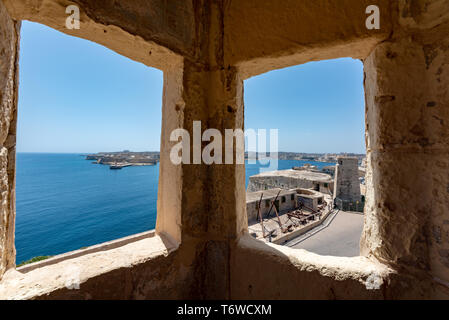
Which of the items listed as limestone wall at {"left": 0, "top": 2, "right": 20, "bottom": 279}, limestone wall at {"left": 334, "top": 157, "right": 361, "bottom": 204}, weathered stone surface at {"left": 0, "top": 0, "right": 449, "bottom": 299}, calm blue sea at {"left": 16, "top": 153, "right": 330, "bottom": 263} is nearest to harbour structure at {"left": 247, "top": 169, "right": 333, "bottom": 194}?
limestone wall at {"left": 334, "top": 157, "right": 361, "bottom": 204}

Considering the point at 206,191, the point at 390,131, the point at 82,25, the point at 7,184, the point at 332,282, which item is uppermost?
the point at 82,25

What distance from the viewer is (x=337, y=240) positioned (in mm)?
10977

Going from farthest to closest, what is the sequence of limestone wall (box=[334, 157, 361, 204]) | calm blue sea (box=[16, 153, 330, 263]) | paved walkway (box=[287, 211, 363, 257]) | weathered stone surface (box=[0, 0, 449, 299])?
calm blue sea (box=[16, 153, 330, 263]), limestone wall (box=[334, 157, 361, 204]), paved walkway (box=[287, 211, 363, 257]), weathered stone surface (box=[0, 0, 449, 299])

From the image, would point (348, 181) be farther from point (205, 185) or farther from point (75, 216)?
point (75, 216)

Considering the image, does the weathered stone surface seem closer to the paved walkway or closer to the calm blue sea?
the paved walkway

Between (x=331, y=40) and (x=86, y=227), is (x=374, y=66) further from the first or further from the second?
(x=86, y=227)

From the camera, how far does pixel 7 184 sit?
104 cm

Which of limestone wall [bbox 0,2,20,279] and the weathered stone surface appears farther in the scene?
the weathered stone surface

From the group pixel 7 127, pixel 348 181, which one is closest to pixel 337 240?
pixel 348 181

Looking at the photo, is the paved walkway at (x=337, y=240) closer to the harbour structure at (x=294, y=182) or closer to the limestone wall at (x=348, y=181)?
the limestone wall at (x=348, y=181)

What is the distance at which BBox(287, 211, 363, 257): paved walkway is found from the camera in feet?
31.8

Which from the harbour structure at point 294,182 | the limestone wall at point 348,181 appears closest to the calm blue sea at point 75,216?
the harbour structure at point 294,182
